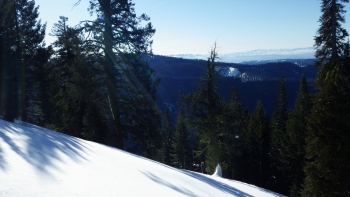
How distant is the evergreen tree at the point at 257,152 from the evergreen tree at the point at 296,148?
4419 millimetres

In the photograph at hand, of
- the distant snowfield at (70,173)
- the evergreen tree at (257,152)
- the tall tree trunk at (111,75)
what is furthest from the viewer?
the evergreen tree at (257,152)

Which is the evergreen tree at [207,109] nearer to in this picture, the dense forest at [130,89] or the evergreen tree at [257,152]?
the dense forest at [130,89]

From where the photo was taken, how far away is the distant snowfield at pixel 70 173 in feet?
13.0

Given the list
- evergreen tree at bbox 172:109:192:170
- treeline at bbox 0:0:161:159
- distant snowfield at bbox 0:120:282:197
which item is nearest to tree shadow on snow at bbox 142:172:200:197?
distant snowfield at bbox 0:120:282:197

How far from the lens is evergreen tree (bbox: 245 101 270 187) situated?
3141cm

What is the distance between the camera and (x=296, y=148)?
25.9 metres

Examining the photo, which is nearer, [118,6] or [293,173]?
[118,6]

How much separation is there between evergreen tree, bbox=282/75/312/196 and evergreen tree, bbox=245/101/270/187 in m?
4.42

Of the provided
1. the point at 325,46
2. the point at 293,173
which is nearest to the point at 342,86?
the point at 325,46

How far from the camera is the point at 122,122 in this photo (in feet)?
47.5

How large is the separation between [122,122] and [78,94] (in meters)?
2.60

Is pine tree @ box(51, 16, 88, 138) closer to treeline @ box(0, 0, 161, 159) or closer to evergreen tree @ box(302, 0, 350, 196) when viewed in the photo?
treeline @ box(0, 0, 161, 159)

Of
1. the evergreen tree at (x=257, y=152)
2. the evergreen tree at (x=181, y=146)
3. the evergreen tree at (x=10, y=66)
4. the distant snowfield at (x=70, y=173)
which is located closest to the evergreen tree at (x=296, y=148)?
the evergreen tree at (x=257, y=152)

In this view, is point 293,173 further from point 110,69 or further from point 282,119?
point 110,69
